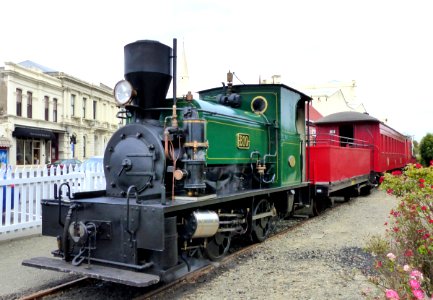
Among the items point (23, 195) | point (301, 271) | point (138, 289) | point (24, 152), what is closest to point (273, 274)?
point (301, 271)

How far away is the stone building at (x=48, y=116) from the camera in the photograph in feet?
93.9

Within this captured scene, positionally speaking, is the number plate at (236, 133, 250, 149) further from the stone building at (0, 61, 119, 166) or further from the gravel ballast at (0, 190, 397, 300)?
the stone building at (0, 61, 119, 166)

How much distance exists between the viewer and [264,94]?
796 cm

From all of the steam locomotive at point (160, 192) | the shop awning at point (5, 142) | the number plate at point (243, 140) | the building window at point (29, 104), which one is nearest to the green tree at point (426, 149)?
the steam locomotive at point (160, 192)

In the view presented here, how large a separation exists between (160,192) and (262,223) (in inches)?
119

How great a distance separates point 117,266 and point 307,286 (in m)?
2.41

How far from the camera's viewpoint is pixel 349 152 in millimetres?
13172

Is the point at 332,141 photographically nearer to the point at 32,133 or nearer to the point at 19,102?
the point at 32,133

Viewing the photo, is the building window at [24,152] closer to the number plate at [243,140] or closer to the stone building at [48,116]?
the stone building at [48,116]

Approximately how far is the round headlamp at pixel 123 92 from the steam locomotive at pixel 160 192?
1 centimetres

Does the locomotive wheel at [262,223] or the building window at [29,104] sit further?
the building window at [29,104]

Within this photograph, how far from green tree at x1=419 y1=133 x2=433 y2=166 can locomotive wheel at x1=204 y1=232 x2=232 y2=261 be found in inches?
1078

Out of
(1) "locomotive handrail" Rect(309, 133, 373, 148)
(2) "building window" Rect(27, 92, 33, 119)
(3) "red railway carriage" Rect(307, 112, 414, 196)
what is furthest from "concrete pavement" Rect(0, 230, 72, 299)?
(2) "building window" Rect(27, 92, 33, 119)

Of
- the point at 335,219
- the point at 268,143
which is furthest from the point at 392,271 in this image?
the point at 335,219
